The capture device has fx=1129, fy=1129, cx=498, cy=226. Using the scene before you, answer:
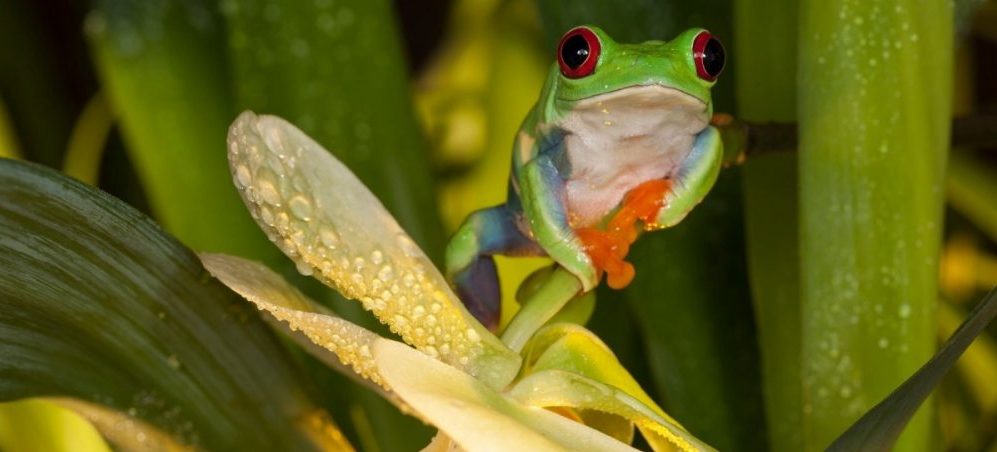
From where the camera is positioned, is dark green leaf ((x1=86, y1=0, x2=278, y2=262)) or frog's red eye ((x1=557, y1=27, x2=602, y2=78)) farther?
dark green leaf ((x1=86, y1=0, x2=278, y2=262))

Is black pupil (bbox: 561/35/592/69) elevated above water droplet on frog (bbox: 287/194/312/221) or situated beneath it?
elevated above

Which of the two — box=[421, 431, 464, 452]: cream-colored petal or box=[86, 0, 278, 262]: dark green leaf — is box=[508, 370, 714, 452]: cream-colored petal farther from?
box=[86, 0, 278, 262]: dark green leaf

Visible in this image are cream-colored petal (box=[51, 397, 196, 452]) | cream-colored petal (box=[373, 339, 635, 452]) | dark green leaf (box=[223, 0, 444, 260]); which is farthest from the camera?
dark green leaf (box=[223, 0, 444, 260])

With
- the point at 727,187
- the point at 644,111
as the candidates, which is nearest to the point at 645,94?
the point at 644,111

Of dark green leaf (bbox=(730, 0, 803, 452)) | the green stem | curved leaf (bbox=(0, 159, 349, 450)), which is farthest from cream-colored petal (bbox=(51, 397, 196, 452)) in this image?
dark green leaf (bbox=(730, 0, 803, 452))

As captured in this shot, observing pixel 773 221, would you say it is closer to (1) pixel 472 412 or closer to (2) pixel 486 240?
(2) pixel 486 240

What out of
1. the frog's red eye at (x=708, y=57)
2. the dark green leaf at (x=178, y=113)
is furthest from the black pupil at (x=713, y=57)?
the dark green leaf at (x=178, y=113)
